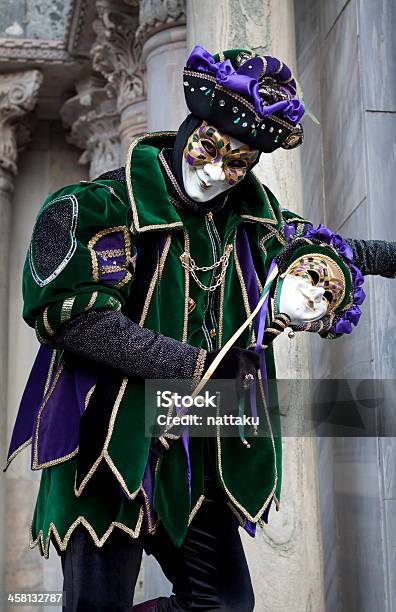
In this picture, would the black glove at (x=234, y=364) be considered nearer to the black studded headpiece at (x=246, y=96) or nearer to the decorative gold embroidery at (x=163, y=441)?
the decorative gold embroidery at (x=163, y=441)

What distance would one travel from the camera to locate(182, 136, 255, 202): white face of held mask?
249 cm

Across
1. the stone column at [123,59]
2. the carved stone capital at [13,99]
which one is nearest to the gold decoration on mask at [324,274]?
the stone column at [123,59]

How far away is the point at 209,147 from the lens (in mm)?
2500

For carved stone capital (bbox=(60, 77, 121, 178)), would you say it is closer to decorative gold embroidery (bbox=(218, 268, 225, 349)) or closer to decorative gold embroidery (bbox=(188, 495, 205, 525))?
decorative gold embroidery (bbox=(218, 268, 225, 349))

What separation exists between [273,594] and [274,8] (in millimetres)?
1932

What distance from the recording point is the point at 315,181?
4.41m

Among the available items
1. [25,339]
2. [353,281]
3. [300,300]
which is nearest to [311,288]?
[300,300]

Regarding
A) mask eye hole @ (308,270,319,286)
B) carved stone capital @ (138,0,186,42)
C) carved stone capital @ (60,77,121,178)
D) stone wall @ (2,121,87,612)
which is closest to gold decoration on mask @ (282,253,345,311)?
mask eye hole @ (308,270,319,286)

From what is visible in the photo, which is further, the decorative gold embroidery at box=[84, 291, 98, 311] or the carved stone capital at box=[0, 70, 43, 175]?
the carved stone capital at box=[0, 70, 43, 175]

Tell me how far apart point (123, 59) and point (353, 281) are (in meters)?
3.53

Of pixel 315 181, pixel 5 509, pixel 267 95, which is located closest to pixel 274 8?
pixel 315 181

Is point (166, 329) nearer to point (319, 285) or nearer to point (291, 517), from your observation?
point (319, 285)

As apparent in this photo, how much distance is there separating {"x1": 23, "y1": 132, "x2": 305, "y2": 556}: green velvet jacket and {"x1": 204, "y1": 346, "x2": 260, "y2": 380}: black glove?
0.16 metres

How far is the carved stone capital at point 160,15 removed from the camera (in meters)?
5.07
